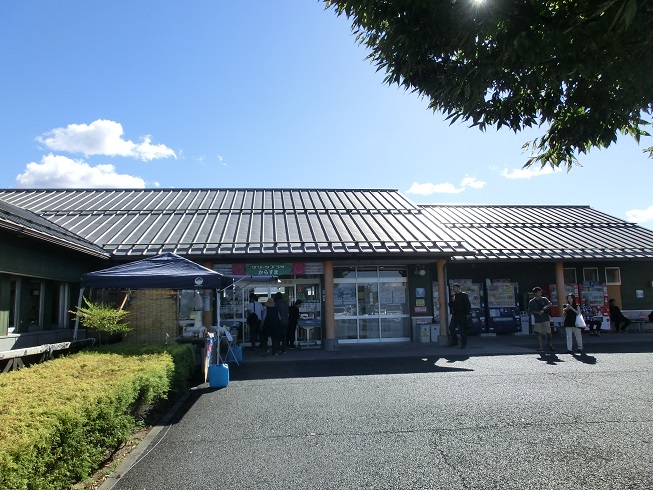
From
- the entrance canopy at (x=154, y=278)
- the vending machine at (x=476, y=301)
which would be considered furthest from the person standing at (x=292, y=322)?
the vending machine at (x=476, y=301)

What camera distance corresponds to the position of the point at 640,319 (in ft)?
62.6

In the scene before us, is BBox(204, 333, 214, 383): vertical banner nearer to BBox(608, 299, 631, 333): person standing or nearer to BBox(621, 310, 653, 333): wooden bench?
BBox(608, 299, 631, 333): person standing

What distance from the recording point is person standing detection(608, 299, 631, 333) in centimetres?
1827

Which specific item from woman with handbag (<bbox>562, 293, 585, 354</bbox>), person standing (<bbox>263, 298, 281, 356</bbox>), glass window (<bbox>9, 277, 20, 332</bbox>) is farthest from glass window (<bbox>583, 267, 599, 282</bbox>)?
glass window (<bbox>9, 277, 20, 332</bbox>)

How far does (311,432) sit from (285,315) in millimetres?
8118

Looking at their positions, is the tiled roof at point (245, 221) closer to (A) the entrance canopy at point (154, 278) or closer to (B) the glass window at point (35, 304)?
(B) the glass window at point (35, 304)

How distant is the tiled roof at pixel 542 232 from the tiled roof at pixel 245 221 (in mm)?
1884

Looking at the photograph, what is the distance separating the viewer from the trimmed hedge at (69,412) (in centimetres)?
339

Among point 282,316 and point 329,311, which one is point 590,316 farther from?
point 282,316

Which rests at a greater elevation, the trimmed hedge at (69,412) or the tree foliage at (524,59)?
the tree foliage at (524,59)

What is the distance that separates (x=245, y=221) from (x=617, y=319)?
46.4ft

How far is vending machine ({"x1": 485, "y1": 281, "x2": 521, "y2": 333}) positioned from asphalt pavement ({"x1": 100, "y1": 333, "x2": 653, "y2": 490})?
7.57 m

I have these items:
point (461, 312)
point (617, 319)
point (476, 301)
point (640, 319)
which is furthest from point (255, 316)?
point (640, 319)

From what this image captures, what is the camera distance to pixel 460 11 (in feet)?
Answer: 14.1
